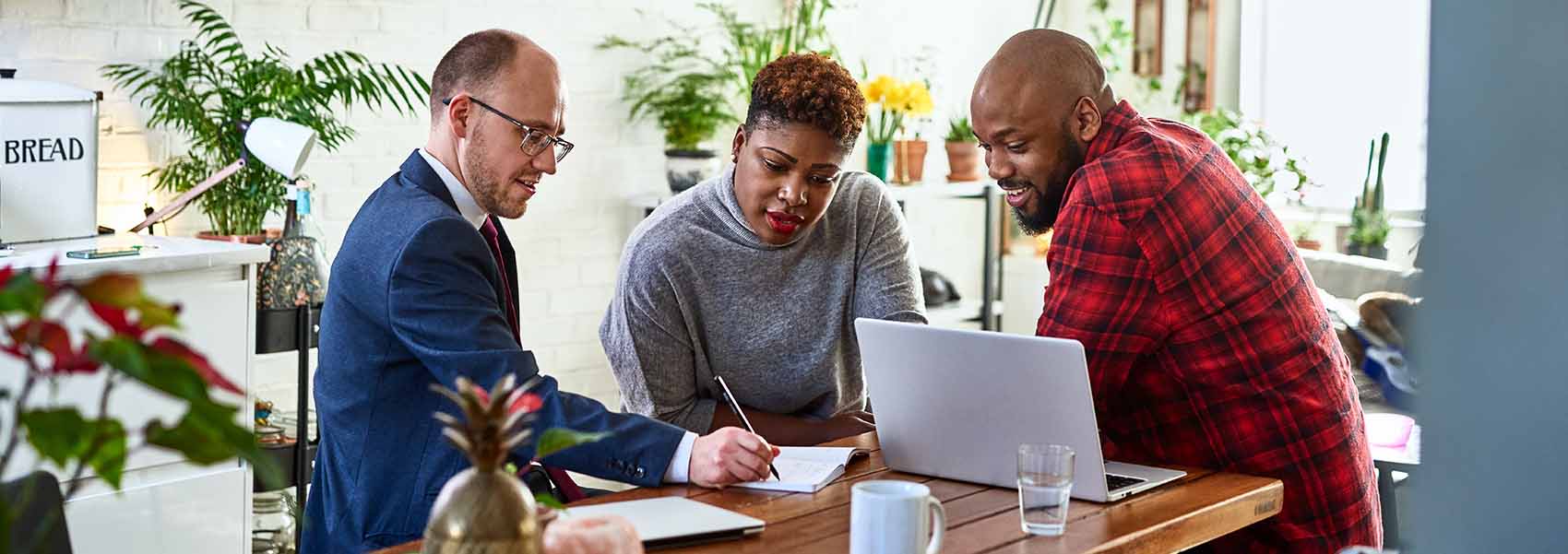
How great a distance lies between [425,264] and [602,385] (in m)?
2.84

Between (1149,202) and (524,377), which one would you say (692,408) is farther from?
(1149,202)

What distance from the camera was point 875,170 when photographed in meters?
5.17

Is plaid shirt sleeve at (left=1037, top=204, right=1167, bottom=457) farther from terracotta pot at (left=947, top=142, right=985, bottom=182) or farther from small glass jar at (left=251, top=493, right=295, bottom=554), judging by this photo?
terracotta pot at (left=947, top=142, right=985, bottom=182)

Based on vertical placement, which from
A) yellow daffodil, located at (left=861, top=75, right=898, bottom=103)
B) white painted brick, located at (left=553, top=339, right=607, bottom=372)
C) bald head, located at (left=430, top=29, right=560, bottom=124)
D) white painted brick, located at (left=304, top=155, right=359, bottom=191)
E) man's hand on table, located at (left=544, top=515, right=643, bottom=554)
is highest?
yellow daffodil, located at (left=861, top=75, right=898, bottom=103)

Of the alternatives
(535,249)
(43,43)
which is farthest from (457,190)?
(535,249)

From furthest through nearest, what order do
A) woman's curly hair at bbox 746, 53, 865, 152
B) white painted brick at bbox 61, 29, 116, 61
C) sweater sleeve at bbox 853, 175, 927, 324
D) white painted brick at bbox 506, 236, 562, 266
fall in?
white painted brick at bbox 506, 236, 562, 266, white painted brick at bbox 61, 29, 116, 61, sweater sleeve at bbox 853, 175, 927, 324, woman's curly hair at bbox 746, 53, 865, 152

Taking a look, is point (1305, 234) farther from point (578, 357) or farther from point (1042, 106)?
point (1042, 106)

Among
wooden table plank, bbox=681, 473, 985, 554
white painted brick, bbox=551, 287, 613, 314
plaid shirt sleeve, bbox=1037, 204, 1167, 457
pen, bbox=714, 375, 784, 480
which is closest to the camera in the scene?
wooden table plank, bbox=681, 473, 985, 554

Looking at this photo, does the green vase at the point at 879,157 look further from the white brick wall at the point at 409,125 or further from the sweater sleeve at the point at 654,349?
the sweater sleeve at the point at 654,349

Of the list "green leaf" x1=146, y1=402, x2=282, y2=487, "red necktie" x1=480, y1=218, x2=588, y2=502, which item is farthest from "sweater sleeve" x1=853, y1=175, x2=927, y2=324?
"green leaf" x1=146, y1=402, x2=282, y2=487

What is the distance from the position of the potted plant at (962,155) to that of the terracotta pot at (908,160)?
18 centimetres

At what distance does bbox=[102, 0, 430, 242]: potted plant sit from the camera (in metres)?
3.40

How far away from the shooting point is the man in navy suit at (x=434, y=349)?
2029 millimetres

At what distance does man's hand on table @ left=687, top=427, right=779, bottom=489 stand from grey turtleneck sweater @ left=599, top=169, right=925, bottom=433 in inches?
21.3
